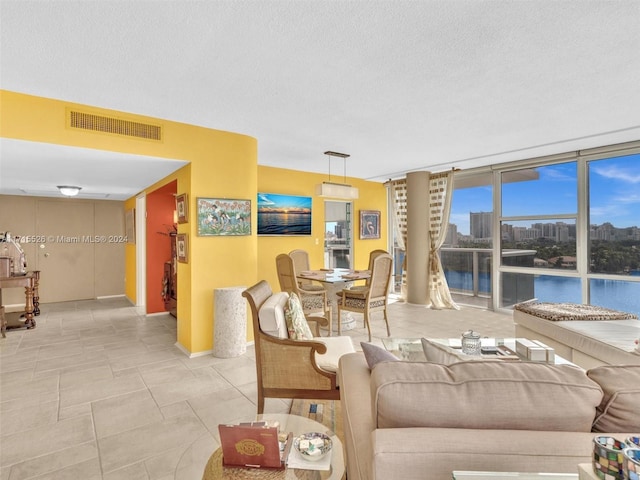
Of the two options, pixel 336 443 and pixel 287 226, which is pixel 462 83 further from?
pixel 287 226

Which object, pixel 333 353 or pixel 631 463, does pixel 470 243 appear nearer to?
pixel 333 353

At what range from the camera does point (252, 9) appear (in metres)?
1.81

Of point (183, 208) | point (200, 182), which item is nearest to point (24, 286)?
point (183, 208)

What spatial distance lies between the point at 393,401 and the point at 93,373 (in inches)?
133

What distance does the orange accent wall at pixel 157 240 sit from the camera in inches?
217

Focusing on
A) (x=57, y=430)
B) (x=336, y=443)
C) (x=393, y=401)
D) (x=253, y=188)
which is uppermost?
(x=253, y=188)

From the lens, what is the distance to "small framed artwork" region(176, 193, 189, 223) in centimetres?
376

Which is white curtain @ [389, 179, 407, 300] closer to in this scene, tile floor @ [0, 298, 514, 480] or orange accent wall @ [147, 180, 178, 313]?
tile floor @ [0, 298, 514, 480]

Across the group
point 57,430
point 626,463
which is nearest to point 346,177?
point 57,430

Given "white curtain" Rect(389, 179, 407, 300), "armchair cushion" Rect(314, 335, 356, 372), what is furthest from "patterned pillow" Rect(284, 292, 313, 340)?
"white curtain" Rect(389, 179, 407, 300)

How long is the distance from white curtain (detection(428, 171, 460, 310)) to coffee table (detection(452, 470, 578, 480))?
5.50 m

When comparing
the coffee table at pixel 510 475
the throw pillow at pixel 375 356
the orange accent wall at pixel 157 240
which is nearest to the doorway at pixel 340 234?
the orange accent wall at pixel 157 240

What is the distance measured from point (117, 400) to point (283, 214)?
12.8 feet

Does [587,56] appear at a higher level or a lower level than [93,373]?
higher
